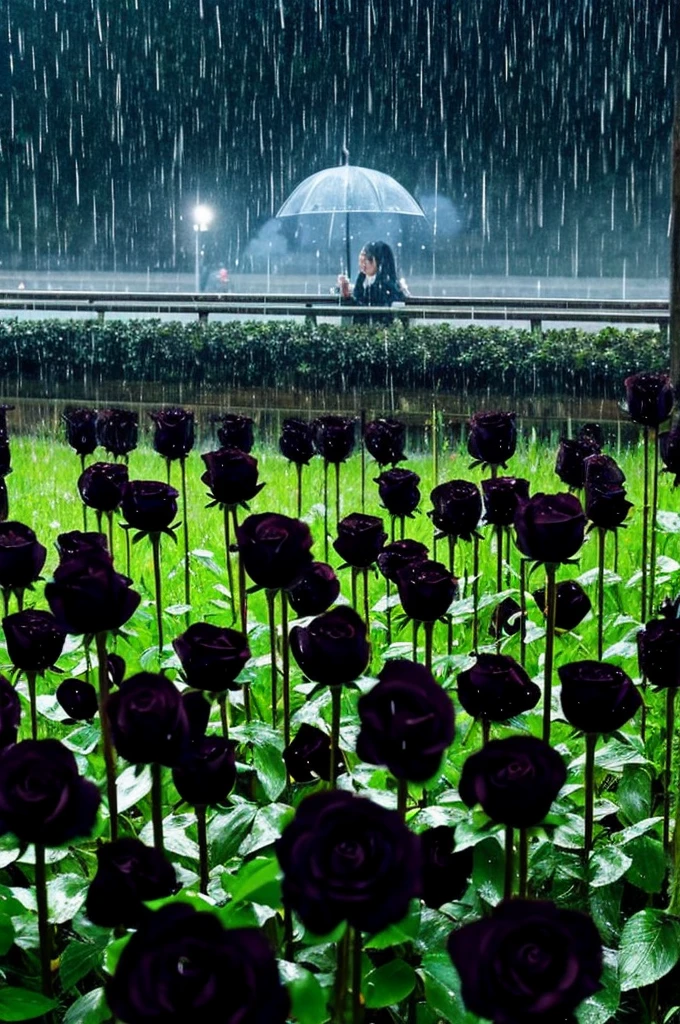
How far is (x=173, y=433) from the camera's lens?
258 cm

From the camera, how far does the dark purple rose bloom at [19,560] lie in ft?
5.65

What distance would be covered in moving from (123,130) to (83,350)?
15669 millimetres

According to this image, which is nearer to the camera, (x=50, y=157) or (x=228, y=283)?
(x=50, y=157)

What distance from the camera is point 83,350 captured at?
38.2 feet

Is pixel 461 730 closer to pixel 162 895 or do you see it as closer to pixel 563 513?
pixel 563 513

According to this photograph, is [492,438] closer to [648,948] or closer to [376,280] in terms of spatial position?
[648,948]

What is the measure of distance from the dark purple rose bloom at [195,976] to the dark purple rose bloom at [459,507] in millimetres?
1419

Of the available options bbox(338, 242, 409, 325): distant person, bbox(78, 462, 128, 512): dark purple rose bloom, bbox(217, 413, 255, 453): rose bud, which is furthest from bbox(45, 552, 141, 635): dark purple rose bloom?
bbox(338, 242, 409, 325): distant person

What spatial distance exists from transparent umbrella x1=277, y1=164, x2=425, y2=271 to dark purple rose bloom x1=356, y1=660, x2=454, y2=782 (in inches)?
512

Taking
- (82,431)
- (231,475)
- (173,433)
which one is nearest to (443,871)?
(231,475)

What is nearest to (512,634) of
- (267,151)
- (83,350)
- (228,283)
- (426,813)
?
(426,813)

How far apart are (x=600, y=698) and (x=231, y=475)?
0.82 m

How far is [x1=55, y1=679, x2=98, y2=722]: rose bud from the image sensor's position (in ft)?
5.99

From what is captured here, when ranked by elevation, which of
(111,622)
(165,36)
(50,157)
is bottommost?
(111,622)
